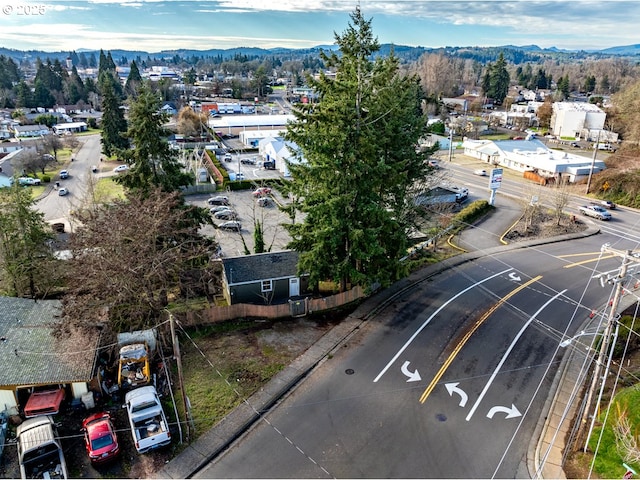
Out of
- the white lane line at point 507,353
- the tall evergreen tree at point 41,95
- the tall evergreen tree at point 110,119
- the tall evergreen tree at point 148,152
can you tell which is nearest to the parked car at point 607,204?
the white lane line at point 507,353

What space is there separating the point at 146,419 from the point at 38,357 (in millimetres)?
6345

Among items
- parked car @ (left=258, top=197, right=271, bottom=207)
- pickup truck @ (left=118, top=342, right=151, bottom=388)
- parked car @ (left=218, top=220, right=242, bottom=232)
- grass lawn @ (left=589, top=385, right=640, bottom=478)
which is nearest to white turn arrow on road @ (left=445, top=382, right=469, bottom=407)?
grass lawn @ (left=589, top=385, right=640, bottom=478)

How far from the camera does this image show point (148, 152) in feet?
→ 85.1

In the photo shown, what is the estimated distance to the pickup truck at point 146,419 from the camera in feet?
52.1

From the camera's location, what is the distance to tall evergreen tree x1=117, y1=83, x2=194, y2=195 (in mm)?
25359

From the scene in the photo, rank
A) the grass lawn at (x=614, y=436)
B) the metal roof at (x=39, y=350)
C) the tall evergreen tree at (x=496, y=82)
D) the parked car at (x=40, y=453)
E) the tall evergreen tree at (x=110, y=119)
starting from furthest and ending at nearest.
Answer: the tall evergreen tree at (x=496, y=82), the tall evergreen tree at (x=110, y=119), the metal roof at (x=39, y=350), the parked car at (x=40, y=453), the grass lawn at (x=614, y=436)

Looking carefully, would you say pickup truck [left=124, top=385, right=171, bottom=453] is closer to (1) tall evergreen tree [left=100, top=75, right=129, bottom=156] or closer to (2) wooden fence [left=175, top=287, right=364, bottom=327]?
(2) wooden fence [left=175, top=287, right=364, bottom=327]

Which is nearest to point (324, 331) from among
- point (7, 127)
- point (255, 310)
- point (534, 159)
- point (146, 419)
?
point (255, 310)

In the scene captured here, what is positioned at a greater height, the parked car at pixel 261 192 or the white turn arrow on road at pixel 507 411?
the parked car at pixel 261 192

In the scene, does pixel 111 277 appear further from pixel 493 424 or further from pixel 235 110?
pixel 235 110

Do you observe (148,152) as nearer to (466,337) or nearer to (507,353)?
(466,337)

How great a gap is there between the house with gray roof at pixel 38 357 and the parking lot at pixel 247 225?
505 inches

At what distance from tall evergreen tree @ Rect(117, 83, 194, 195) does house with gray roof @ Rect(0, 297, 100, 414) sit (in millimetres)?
8959

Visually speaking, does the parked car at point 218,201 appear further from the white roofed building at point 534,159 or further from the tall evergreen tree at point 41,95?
the tall evergreen tree at point 41,95
